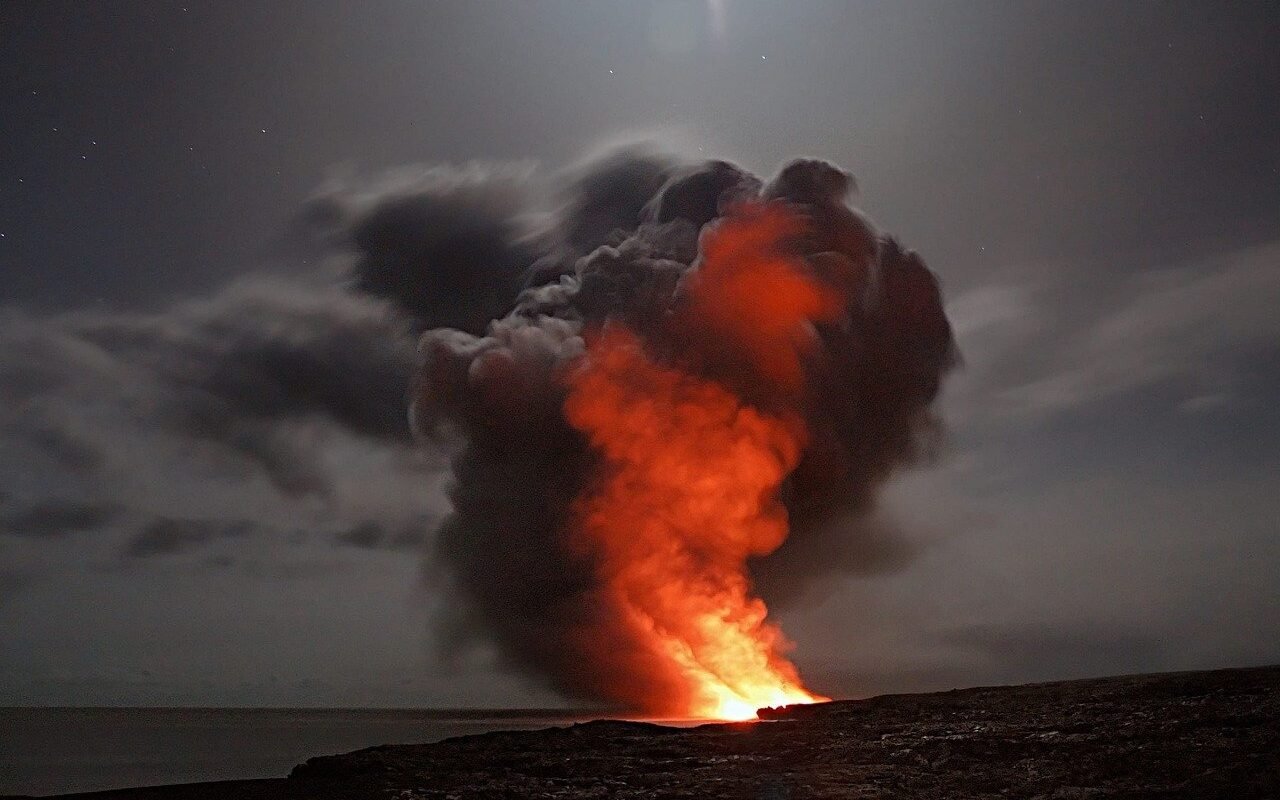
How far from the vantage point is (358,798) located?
3638 cm

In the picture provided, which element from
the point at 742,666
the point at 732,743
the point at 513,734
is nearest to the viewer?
the point at 732,743

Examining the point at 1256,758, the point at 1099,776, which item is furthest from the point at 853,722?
the point at 1256,758

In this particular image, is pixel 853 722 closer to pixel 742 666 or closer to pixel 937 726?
pixel 937 726

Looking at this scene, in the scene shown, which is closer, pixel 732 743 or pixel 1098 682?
pixel 732 743

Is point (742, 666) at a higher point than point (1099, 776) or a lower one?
higher

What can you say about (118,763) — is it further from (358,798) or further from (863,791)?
(863,791)

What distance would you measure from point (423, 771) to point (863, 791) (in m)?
18.7

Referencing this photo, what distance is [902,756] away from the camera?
40.7 m

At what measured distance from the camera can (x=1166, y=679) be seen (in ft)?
165

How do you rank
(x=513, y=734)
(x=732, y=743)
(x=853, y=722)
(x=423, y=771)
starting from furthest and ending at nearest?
(x=513, y=734) → (x=853, y=722) → (x=732, y=743) → (x=423, y=771)

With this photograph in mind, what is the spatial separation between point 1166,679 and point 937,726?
527 inches

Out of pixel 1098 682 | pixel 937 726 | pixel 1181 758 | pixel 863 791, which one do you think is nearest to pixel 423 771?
pixel 863 791

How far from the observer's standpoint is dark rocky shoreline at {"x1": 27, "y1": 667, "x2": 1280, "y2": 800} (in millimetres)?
34344

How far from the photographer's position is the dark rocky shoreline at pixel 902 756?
113ft
